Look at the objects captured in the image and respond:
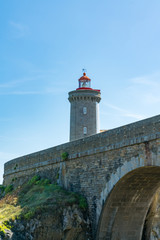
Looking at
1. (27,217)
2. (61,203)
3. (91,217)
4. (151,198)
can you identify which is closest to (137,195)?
(151,198)

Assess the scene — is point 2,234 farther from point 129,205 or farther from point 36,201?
point 129,205

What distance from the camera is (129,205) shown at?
16688 millimetres

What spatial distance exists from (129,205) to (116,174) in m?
2.95

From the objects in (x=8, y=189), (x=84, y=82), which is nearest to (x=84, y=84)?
(x=84, y=82)

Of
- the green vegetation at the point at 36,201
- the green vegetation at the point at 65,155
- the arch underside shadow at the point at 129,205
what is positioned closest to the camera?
the arch underside shadow at the point at 129,205

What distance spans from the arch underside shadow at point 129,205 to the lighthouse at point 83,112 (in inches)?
517

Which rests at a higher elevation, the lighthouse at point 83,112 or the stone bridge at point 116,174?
the lighthouse at point 83,112

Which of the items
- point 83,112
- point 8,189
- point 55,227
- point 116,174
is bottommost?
point 55,227

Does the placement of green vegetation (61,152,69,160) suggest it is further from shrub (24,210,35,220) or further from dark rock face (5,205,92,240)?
shrub (24,210,35,220)

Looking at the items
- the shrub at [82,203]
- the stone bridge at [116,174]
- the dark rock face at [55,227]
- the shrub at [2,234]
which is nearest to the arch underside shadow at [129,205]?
the stone bridge at [116,174]

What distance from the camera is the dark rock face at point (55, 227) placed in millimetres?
14727

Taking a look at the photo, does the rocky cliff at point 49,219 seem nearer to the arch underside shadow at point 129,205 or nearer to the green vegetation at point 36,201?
the green vegetation at point 36,201

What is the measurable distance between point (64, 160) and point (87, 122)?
11.6m

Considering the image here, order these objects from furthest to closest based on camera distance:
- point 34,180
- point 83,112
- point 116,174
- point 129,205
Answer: point 83,112
point 34,180
point 129,205
point 116,174
